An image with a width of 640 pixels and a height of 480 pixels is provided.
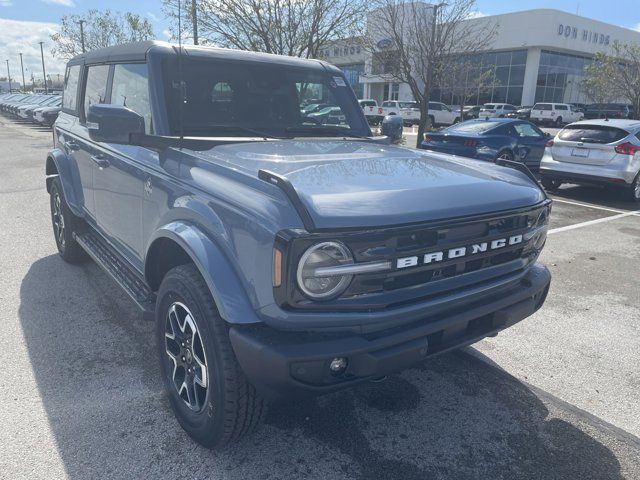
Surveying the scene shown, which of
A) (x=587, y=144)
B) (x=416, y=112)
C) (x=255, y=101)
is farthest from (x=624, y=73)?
(x=255, y=101)

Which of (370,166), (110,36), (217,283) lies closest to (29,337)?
(217,283)

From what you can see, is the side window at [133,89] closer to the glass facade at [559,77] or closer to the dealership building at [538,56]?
the dealership building at [538,56]

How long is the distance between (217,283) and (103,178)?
83.4 inches

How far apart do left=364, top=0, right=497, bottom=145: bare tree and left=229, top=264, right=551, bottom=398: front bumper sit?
51.7ft

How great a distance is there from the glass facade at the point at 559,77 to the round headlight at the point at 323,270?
1923 inches

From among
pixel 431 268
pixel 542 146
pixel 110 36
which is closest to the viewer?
pixel 431 268

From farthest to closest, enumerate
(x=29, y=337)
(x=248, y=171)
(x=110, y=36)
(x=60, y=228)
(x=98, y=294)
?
(x=110, y=36), (x=60, y=228), (x=98, y=294), (x=29, y=337), (x=248, y=171)

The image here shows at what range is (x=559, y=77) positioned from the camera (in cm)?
4694

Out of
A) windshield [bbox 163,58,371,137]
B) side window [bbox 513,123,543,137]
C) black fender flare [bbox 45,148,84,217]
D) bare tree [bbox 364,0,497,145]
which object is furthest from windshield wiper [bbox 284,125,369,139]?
bare tree [bbox 364,0,497,145]

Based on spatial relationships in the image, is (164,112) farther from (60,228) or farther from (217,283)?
(60,228)

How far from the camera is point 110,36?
34.9 m

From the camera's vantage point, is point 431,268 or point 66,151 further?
point 66,151

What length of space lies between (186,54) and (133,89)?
1.56 ft

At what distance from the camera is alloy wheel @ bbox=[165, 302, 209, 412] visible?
8.39ft
